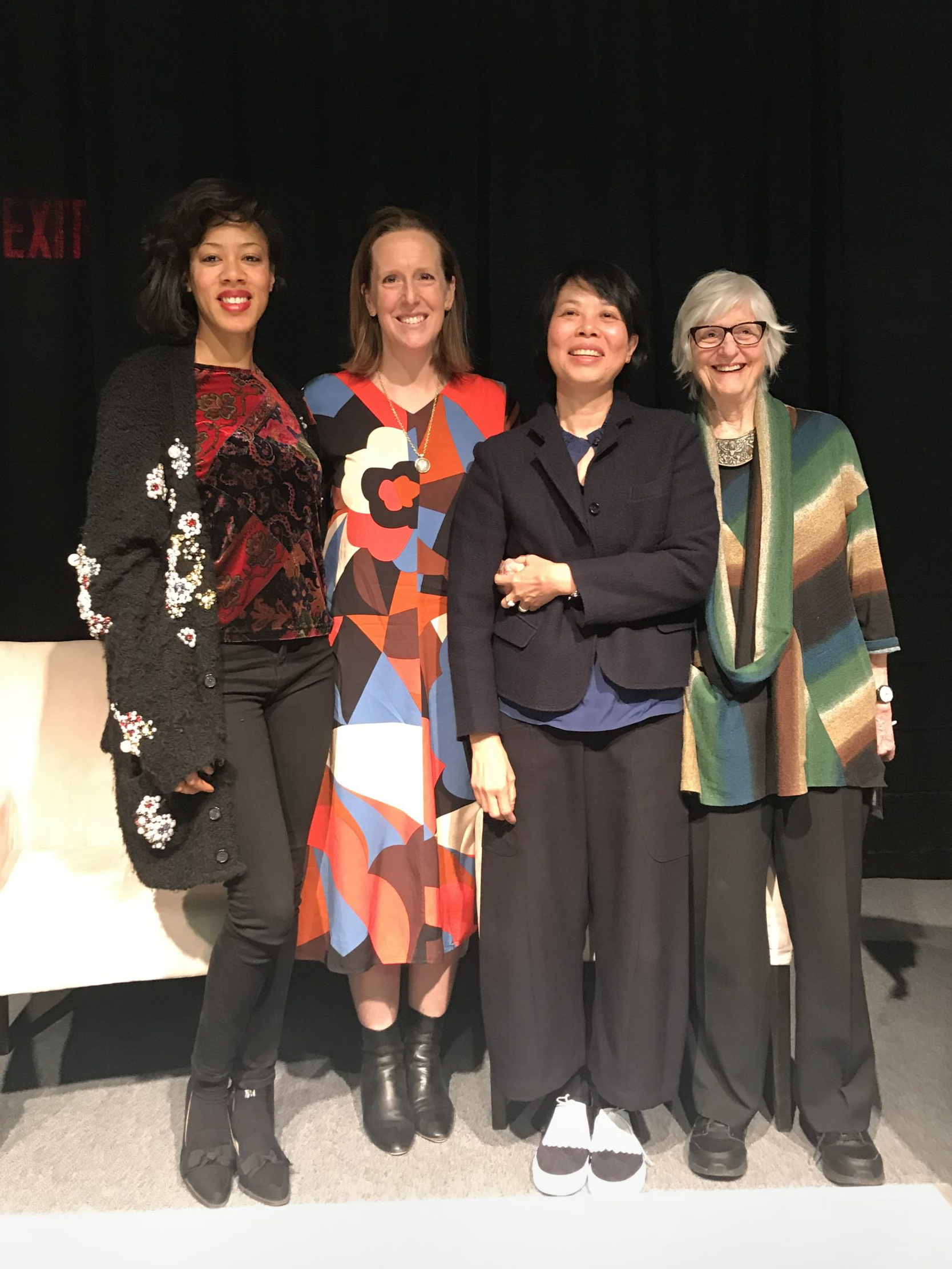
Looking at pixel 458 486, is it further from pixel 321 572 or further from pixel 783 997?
pixel 783 997

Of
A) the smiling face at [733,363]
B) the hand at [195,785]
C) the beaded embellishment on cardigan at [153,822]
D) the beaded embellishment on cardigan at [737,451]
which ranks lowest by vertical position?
the beaded embellishment on cardigan at [153,822]

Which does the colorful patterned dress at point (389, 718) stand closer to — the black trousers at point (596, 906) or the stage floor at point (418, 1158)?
the black trousers at point (596, 906)

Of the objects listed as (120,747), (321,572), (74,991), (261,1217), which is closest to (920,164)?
(321,572)

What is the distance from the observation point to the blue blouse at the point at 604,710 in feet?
5.67

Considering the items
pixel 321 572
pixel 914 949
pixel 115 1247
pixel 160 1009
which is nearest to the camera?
pixel 115 1247

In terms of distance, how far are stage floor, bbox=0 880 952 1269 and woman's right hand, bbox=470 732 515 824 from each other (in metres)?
0.60

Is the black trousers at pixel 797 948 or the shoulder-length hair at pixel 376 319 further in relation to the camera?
the shoulder-length hair at pixel 376 319

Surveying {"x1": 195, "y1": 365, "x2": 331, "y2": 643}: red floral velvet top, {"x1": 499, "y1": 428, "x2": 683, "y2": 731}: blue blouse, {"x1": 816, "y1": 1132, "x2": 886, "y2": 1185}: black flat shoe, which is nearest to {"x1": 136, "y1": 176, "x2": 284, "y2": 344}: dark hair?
{"x1": 195, "y1": 365, "x2": 331, "y2": 643}: red floral velvet top

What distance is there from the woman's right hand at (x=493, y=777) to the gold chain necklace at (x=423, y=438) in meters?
0.55

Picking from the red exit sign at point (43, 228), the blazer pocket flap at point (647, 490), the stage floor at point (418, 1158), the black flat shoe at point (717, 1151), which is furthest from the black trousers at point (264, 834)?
the red exit sign at point (43, 228)

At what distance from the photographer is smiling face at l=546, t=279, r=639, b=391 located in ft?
5.80

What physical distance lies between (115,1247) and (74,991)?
2.02 meters

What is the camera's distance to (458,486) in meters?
1.94

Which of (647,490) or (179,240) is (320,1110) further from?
(179,240)
